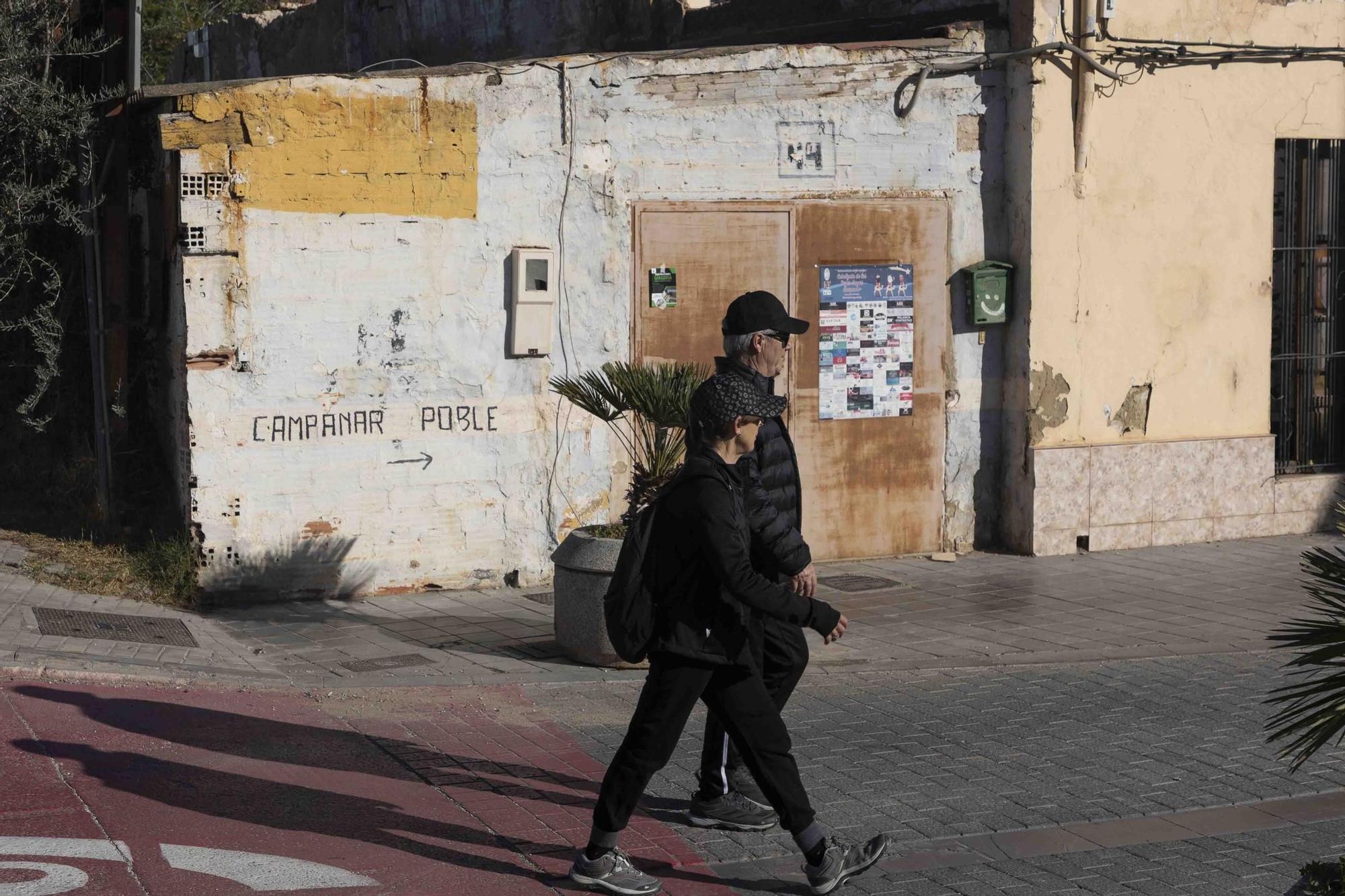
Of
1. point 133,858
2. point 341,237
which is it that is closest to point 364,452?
point 341,237

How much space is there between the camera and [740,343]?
20.6ft

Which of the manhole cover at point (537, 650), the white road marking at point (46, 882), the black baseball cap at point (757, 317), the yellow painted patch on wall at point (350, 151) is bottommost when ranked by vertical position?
the white road marking at point (46, 882)

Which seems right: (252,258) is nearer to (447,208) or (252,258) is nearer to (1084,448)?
(447,208)

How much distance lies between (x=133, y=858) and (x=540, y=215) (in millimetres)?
6111

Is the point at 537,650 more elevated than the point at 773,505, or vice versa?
the point at 773,505

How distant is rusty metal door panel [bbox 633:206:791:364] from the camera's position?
1116cm

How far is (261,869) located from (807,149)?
24.4 feet

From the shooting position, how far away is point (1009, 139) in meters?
12.1

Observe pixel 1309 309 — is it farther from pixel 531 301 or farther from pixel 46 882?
pixel 46 882

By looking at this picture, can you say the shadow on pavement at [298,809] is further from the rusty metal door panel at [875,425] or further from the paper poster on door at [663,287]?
the rusty metal door panel at [875,425]

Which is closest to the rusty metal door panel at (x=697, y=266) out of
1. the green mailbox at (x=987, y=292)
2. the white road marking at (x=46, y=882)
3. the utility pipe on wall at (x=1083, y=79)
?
the green mailbox at (x=987, y=292)

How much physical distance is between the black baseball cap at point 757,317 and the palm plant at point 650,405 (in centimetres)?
195

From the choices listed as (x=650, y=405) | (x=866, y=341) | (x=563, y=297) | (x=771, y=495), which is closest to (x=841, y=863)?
(x=771, y=495)

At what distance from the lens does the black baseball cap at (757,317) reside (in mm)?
6242
